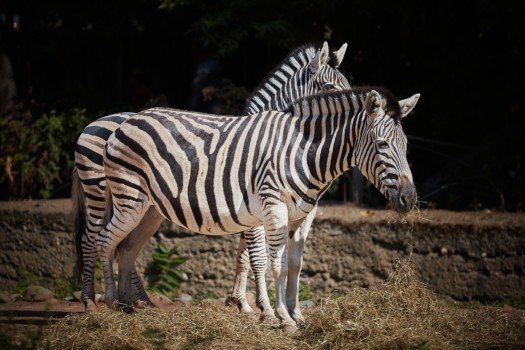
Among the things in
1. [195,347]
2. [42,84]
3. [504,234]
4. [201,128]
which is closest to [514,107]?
[504,234]

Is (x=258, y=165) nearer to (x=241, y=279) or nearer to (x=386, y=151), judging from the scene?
(x=386, y=151)

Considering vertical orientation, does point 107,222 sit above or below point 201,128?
below

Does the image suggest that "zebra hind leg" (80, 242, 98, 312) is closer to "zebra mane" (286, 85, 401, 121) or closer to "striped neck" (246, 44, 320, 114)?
"striped neck" (246, 44, 320, 114)

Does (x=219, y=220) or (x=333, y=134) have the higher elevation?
(x=333, y=134)

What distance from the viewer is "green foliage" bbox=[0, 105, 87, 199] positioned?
11.7 metres

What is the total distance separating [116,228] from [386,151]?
270 centimetres

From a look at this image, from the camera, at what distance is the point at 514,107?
11.5 m

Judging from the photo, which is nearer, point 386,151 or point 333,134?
point 386,151

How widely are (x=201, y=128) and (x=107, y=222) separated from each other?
140 cm

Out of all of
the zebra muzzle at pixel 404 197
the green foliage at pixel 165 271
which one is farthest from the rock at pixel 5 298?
the zebra muzzle at pixel 404 197

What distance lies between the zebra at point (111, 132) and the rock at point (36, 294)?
1.14 m

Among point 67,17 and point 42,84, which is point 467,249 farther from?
point 42,84

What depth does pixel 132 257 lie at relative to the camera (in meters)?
7.97

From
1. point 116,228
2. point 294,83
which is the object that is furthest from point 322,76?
point 116,228
